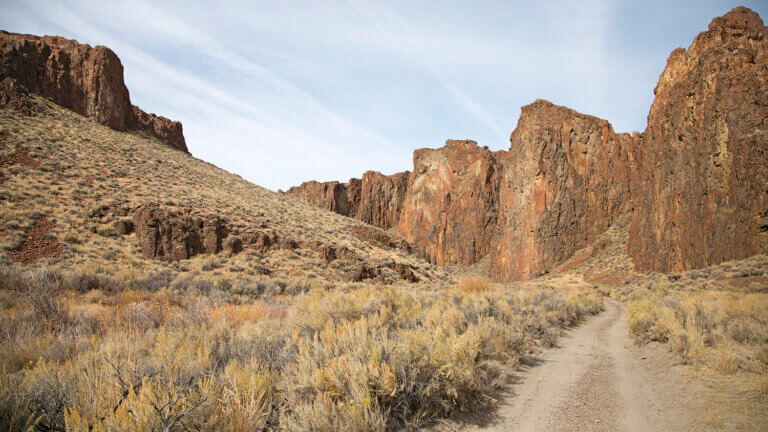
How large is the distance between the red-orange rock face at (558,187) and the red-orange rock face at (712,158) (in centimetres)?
1022

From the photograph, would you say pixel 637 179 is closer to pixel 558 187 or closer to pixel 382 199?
pixel 558 187

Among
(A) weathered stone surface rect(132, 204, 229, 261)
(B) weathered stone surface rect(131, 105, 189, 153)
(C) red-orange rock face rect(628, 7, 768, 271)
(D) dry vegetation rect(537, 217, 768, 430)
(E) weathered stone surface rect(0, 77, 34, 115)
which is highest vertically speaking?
(C) red-orange rock face rect(628, 7, 768, 271)

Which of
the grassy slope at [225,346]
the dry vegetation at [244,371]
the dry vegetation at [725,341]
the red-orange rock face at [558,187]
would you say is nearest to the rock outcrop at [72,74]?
the grassy slope at [225,346]

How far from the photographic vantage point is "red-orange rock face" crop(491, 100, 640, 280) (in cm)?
3888

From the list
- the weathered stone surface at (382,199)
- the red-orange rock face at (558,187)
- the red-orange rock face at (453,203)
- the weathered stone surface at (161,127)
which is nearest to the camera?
the red-orange rock face at (558,187)

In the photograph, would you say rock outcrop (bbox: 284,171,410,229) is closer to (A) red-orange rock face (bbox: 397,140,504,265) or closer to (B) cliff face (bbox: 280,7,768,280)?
(A) red-orange rock face (bbox: 397,140,504,265)

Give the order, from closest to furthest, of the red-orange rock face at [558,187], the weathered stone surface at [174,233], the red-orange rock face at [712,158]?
the weathered stone surface at [174,233]
the red-orange rock face at [712,158]
the red-orange rock face at [558,187]

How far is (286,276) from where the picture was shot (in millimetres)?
17031

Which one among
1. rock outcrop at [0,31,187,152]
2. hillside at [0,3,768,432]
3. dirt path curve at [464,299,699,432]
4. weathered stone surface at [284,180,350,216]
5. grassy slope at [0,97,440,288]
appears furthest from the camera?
weathered stone surface at [284,180,350,216]

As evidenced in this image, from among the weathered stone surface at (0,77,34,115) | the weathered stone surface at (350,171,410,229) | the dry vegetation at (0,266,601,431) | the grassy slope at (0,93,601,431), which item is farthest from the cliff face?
the weathered stone surface at (0,77,34,115)

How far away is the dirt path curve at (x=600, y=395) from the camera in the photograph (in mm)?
3848

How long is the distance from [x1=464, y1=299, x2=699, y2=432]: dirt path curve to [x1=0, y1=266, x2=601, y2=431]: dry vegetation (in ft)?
1.53

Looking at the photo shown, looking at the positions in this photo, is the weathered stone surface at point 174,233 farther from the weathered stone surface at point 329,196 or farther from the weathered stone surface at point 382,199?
the weathered stone surface at point 329,196

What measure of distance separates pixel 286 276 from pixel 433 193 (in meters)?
55.6
